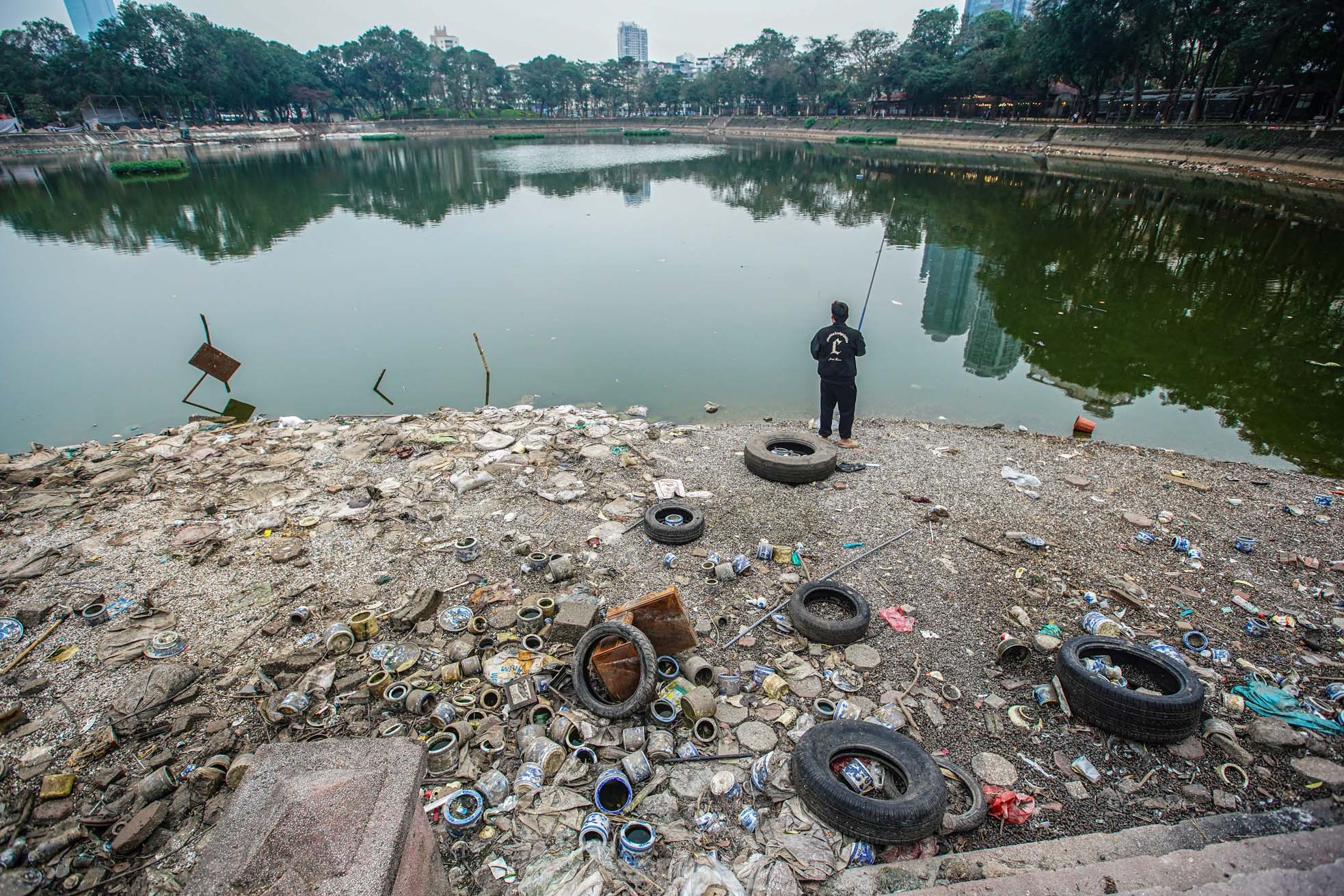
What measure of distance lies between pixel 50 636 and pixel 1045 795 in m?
6.76

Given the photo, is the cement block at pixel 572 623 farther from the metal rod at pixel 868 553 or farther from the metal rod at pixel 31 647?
the metal rod at pixel 31 647

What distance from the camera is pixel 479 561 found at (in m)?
5.27

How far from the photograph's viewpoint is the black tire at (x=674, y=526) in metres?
5.46

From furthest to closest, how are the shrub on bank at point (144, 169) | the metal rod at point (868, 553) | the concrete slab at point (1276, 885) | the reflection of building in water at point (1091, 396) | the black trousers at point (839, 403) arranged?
the shrub on bank at point (144, 169), the reflection of building in water at point (1091, 396), the black trousers at point (839, 403), the metal rod at point (868, 553), the concrete slab at point (1276, 885)

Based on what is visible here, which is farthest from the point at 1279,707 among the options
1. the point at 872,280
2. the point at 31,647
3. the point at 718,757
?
the point at 31,647

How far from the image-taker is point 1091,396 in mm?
9727

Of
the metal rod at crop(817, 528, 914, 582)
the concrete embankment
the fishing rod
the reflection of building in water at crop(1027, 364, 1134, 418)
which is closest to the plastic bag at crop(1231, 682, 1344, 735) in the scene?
the metal rod at crop(817, 528, 914, 582)

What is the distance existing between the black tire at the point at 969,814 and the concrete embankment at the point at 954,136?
36.8 meters

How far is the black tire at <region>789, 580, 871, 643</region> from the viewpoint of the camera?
4.34 meters

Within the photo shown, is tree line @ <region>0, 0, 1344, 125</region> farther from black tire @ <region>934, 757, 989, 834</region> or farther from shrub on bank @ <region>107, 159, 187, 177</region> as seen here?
black tire @ <region>934, 757, 989, 834</region>

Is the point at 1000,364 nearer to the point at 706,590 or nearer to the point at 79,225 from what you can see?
the point at 706,590

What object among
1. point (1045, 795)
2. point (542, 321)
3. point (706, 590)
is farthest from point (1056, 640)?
point (542, 321)

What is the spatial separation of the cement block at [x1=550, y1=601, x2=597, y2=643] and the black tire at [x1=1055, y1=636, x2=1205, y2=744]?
3222mm

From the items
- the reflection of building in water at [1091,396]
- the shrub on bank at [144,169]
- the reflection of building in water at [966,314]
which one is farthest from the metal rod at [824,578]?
the shrub on bank at [144,169]
